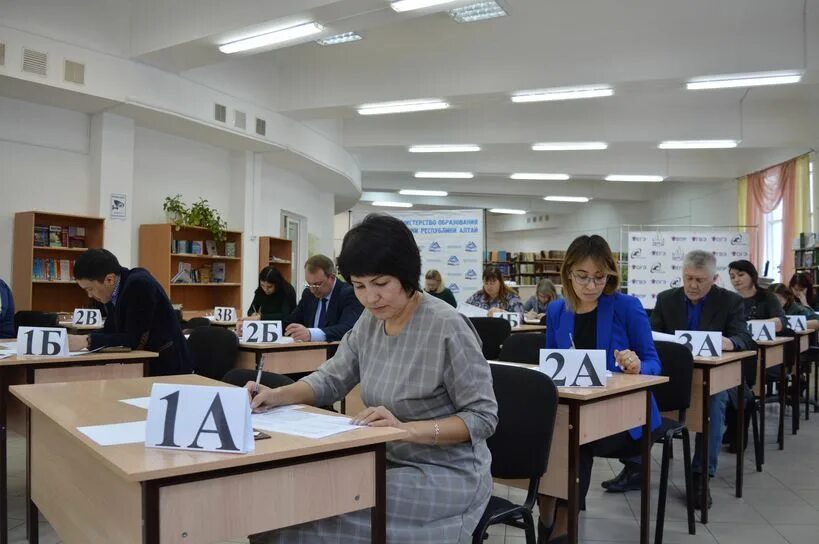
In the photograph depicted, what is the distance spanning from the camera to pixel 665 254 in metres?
9.27

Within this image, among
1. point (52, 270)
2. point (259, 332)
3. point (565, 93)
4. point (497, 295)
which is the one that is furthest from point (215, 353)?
point (565, 93)

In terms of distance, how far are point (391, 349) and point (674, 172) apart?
11.2 meters

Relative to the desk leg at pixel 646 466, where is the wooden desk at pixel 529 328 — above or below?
above

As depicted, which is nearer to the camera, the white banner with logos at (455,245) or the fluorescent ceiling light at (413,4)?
the fluorescent ceiling light at (413,4)

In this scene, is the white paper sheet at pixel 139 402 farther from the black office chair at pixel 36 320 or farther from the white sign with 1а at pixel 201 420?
the black office chair at pixel 36 320

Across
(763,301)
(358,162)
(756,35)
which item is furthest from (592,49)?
(358,162)

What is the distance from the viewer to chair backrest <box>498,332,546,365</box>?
9.93 ft

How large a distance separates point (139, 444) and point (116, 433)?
0.14 m

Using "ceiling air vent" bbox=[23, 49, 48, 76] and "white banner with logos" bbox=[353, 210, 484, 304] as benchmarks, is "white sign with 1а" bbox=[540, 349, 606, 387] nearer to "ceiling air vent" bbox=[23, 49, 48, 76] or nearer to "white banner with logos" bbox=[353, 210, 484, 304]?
"ceiling air vent" bbox=[23, 49, 48, 76]

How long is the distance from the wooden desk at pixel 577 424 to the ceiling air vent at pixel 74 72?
18.7 ft

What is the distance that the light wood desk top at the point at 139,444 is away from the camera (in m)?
1.20

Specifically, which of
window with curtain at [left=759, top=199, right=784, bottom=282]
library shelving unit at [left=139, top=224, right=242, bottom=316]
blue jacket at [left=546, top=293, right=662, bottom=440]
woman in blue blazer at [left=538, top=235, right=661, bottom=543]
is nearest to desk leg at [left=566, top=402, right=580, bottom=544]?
woman in blue blazer at [left=538, top=235, right=661, bottom=543]

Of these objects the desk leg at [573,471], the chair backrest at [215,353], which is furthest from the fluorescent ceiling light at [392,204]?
the desk leg at [573,471]

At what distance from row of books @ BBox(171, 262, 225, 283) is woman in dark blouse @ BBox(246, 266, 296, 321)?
2057mm
